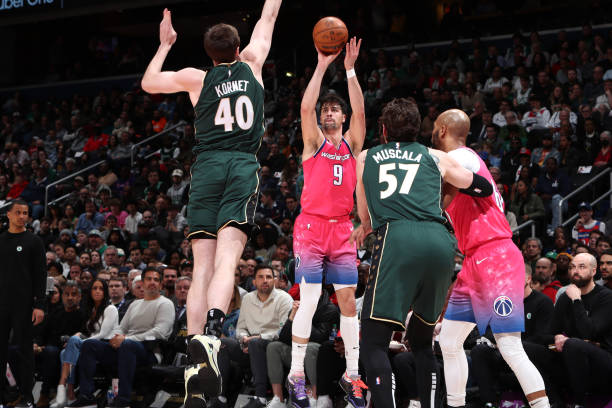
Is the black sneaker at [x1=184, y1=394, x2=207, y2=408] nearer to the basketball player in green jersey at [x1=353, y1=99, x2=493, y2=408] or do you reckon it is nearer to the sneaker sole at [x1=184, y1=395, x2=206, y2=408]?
the sneaker sole at [x1=184, y1=395, x2=206, y2=408]

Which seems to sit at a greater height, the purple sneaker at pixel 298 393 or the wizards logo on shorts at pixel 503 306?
the wizards logo on shorts at pixel 503 306

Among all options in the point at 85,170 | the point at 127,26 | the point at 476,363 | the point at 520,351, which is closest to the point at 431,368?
the point at 520,351

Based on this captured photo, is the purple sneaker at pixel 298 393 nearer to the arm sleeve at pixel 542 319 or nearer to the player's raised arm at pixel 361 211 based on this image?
the player's raised arm at pixel 361 211

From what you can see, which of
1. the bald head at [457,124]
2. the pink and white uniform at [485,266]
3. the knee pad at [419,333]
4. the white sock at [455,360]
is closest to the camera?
the knee pad at [419,333]

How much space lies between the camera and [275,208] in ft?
46.2

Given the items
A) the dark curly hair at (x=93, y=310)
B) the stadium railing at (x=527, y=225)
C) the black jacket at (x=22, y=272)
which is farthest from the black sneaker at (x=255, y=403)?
the stadium railing at (x=527, y=225)

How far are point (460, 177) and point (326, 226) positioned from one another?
2017 mm

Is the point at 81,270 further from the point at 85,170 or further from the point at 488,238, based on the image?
the point at 488,238

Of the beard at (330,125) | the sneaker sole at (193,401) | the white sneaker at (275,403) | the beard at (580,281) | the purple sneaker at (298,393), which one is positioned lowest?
the white sneaker at (275,403)

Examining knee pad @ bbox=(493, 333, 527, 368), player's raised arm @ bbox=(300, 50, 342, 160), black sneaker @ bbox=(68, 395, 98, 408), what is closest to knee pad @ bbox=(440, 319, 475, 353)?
knee pad @ bbox=(493, 333, 527, 368)

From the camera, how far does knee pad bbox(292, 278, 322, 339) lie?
6824 mm

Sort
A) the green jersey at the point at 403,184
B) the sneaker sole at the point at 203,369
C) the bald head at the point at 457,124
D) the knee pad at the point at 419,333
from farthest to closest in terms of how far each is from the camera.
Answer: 1. the bald head at the point at 457,124
2. the knee pad at the point at 419,333
3. the green jersey at the point at 403,184
4. the sneaker sole at the point at 203,369

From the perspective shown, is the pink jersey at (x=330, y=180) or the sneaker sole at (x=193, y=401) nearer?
the sneaker sole at (x=193, y=401)

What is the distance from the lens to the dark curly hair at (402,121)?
514cm
